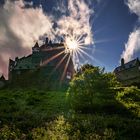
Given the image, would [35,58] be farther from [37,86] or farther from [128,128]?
[128,128]

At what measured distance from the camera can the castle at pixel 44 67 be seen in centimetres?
8075

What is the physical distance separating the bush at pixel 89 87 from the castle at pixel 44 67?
37838mm

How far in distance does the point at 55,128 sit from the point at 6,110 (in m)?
15.4

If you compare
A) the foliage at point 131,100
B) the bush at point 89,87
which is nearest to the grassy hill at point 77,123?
the foliage at point 131,100

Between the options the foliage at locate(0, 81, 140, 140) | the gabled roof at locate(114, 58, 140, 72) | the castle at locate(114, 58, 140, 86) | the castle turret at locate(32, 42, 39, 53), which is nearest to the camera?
the foliage at locate(0, 81, 140, 140)

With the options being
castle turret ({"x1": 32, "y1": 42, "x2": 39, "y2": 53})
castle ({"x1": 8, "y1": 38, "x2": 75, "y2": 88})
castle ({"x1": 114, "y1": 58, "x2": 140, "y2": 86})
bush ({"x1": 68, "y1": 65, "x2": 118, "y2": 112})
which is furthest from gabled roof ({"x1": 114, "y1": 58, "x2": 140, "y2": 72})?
bush ({"x1": 68, "y1": 65, "x2": 118, "y2": 112})

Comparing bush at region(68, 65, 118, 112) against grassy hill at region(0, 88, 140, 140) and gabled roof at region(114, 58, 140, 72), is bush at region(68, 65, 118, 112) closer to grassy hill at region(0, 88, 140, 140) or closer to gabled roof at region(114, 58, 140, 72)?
grassy hill at region(0, 88, 140, 140)

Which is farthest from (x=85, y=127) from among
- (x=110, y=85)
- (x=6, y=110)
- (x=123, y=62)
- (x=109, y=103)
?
(x=123, y=62)

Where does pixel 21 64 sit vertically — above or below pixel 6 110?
above

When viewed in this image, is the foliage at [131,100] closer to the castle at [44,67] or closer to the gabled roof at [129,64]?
the castle at [44,67]

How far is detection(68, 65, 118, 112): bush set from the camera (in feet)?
122

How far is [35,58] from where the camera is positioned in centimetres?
9444

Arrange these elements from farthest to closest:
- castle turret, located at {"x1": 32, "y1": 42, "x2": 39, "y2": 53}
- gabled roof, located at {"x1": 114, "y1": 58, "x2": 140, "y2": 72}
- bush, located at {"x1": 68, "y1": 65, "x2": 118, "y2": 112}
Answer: gabled roof, located at {"x1": 114, "y1": 58, "x2": 140, "y2": 72} → castle turret, located at {"x1": 32, "y1": 42, "x2": 39, "y2": 53} → bush, located at {"x1": 68, "y1": 65, "x2": 118, "y2": 112}

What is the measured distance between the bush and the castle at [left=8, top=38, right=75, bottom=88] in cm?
3784
